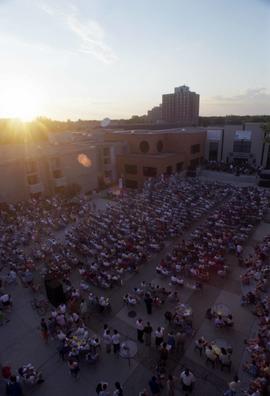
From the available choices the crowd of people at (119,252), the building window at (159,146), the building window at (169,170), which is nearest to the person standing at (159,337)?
the crowd of people at (119,252)

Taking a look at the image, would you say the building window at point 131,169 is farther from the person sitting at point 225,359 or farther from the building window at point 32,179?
the person sitting at point 225,359

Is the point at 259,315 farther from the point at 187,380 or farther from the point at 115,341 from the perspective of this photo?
the point at 115,341

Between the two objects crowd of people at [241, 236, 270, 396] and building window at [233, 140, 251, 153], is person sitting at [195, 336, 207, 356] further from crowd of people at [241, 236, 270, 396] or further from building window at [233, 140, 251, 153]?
building window at [233, 140, 251, 153]

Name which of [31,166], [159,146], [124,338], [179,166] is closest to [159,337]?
[124,338]

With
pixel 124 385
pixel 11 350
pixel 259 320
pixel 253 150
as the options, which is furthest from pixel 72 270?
pixel 253 150

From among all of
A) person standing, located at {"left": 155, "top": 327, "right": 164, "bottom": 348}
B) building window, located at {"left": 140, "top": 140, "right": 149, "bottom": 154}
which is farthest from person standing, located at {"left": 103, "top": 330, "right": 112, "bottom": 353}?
building window, located at {"left": 140, "top": 140, "right": 149, "bottom": 154}

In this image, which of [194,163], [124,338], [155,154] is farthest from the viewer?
[194,163]
